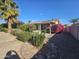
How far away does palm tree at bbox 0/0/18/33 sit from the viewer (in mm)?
34312

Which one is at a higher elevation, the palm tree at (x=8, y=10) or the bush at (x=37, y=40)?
the palm tree at (x=8, y=10)

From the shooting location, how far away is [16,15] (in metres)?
35.9

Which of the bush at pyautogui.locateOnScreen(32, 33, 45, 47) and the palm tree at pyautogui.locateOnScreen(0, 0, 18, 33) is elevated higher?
the palm tree at pyautogui.locateOnScreen(0, 0, 18, 33)

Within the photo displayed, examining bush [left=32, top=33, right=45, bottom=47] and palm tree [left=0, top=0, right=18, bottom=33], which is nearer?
bush [left=32, top=33, right=45, bottom=47]

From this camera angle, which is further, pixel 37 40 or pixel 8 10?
pixel 8 10

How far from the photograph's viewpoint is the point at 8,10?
114 feet

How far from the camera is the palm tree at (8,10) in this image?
34312 mm

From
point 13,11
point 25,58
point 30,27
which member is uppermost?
point 13,11

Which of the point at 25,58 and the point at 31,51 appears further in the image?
the point at 31,51

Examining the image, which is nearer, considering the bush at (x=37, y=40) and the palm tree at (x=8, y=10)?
the bush at (x=37, y=40)

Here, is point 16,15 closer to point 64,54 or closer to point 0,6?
point 0,6

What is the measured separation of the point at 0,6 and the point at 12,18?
119 inches

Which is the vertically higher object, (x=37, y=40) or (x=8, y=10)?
(x=8, y=10)

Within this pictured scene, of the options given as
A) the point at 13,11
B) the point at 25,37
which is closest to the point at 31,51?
the point at 25,37
